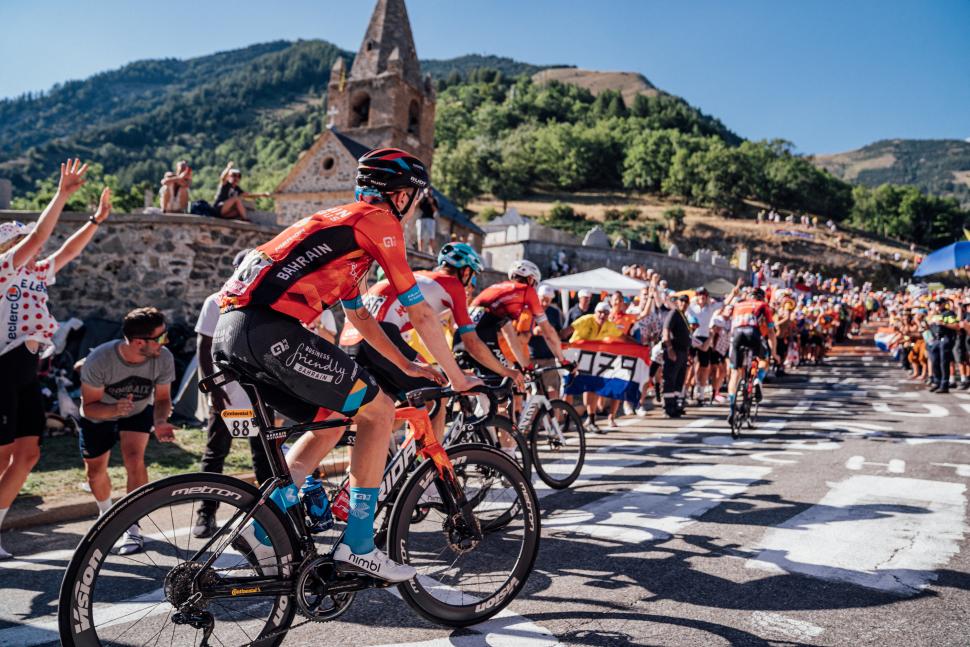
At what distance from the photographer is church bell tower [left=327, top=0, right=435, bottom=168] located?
48.5m

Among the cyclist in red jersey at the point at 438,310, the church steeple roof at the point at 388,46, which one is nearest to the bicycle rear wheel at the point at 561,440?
the cyclist in red jersey at the point at 438,310

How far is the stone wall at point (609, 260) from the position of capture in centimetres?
3189

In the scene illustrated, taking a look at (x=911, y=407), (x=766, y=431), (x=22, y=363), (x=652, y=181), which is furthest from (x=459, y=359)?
(x=652, y=181)

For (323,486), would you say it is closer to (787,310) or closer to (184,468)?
(184,468)

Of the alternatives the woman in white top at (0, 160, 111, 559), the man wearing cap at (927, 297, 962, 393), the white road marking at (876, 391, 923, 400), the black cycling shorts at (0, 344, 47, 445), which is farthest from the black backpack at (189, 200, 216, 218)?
the man wearing cap at (927, 297, 962, 393)

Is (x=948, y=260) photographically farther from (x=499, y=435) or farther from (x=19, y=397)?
(x=19, y=397)

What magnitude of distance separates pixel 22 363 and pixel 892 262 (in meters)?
108

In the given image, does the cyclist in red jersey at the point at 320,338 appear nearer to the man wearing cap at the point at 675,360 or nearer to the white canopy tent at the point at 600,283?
the man wearing cap at the point at 675,360

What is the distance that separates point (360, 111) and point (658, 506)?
4875cm

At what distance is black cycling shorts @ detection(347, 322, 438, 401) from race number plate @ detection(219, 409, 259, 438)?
0.79 m

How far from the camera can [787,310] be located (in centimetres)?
1989

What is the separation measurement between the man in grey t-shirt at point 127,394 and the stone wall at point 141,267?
8160 mm

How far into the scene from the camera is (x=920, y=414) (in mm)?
12906

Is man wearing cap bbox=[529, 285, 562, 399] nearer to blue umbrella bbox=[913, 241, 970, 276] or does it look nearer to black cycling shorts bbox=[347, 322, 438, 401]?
black cycling shorts bbox=[347, 322, 438, 401]
